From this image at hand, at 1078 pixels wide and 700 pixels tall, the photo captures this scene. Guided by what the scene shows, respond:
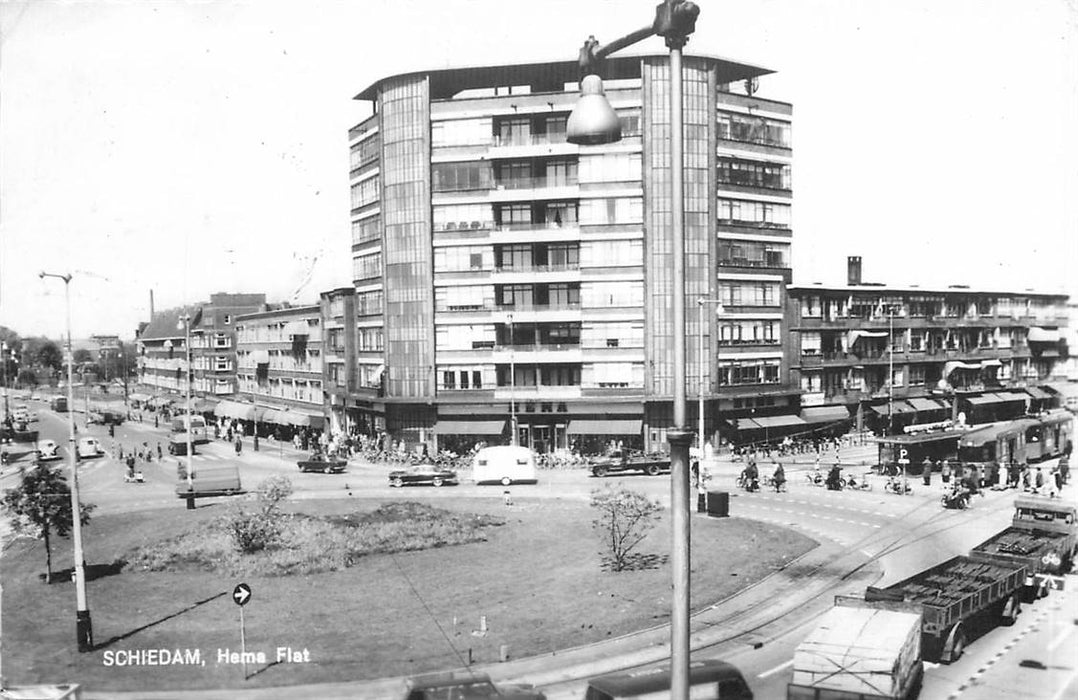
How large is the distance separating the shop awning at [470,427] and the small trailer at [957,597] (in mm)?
37436

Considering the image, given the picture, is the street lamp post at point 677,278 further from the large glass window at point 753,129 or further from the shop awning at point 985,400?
the shop awning at point 985,400

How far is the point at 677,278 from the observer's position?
8.30m

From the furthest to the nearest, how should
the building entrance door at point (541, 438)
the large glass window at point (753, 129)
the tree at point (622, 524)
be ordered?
the building entrance door at point (541, 438), the large glass window at point (753, 129), the tree at point (622, 524)

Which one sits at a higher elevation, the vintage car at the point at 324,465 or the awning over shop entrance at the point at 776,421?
the awning over shop entrance at the point at 776,421

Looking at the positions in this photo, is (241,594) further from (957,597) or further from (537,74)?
(537,74)

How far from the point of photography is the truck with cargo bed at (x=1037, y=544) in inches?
922

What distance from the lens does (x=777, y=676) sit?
60.5ft

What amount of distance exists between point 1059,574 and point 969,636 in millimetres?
7493

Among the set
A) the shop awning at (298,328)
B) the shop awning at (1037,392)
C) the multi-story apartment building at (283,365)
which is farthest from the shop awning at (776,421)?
the shop awning at (298,328)

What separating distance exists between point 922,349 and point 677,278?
70736 mm

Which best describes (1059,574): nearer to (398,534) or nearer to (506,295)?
(398,534)

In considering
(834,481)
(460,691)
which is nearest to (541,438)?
(834,481)

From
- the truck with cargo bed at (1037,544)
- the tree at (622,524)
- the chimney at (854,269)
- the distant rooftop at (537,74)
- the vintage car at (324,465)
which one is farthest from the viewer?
the chimney at (854,269)

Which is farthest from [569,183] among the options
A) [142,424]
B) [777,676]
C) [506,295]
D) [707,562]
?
[142,424]
